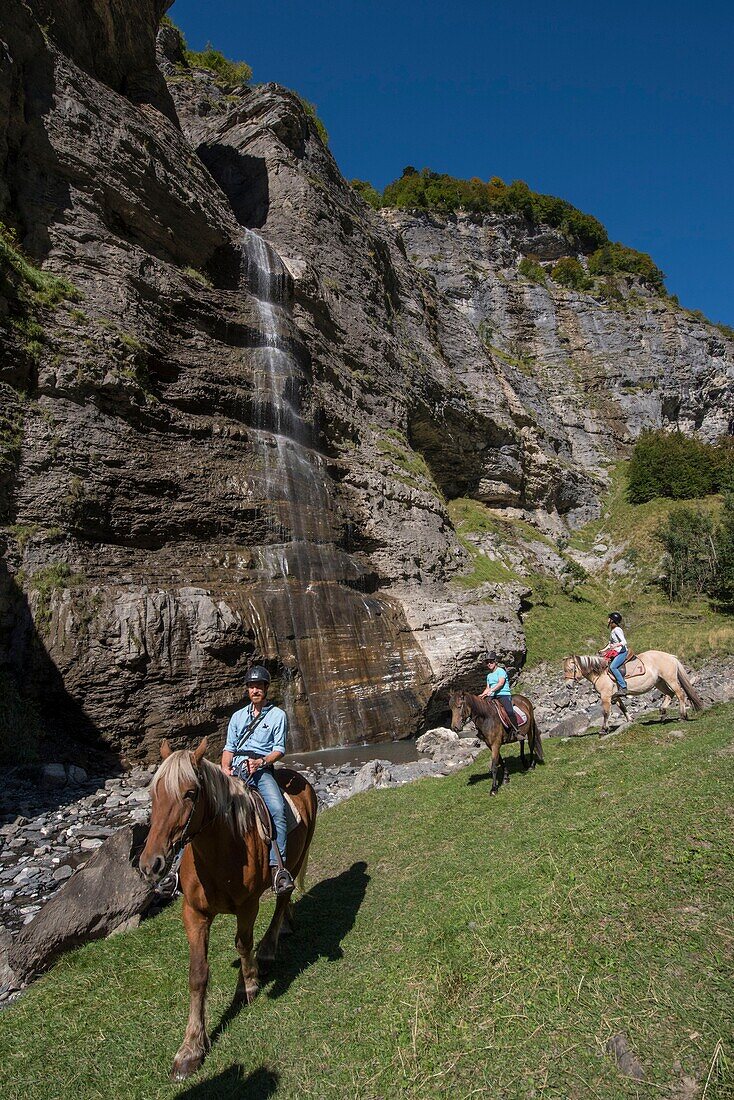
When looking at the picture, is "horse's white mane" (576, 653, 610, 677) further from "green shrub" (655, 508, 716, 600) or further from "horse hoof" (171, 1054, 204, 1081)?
"green shrub" (655, 508, 716, 600)

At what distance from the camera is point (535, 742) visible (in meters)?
11.4

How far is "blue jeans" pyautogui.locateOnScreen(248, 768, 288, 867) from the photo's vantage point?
5328mm

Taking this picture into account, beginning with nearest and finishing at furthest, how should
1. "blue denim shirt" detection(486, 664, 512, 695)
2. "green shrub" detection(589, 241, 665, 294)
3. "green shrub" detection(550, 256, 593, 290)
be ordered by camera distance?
"blue denim shirt" detection(486, 664, 512, 695) < "green shrub" detection(550, 256, 593, 290) < "green shrub" detection(589, 241, 665, 294)

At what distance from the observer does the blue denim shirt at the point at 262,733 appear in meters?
5.73

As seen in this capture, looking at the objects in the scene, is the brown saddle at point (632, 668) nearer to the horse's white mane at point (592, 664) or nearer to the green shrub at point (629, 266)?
the horse's white mane at point (592, 664)

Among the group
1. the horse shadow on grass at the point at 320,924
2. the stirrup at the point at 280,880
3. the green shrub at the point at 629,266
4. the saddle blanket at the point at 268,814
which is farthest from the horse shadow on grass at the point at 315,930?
the green shrub at the point at 629,266

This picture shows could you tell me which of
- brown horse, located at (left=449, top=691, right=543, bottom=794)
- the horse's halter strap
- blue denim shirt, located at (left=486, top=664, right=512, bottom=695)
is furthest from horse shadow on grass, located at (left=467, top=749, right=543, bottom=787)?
the horse's halter strap

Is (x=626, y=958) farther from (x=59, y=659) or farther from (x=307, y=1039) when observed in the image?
(x=59, y=659)

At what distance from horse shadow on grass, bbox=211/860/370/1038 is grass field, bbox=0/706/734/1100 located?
0.09ft

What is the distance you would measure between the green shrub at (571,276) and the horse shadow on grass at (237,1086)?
86.5 metres

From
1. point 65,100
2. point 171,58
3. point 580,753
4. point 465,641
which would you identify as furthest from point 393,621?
point 171,58

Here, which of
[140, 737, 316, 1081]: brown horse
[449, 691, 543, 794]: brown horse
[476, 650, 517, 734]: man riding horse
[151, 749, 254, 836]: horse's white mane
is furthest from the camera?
[476, 650, 517, 734]: man riding horse

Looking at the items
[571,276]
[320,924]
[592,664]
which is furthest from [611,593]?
[571,276]

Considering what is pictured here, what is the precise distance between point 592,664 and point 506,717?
4186 mm
